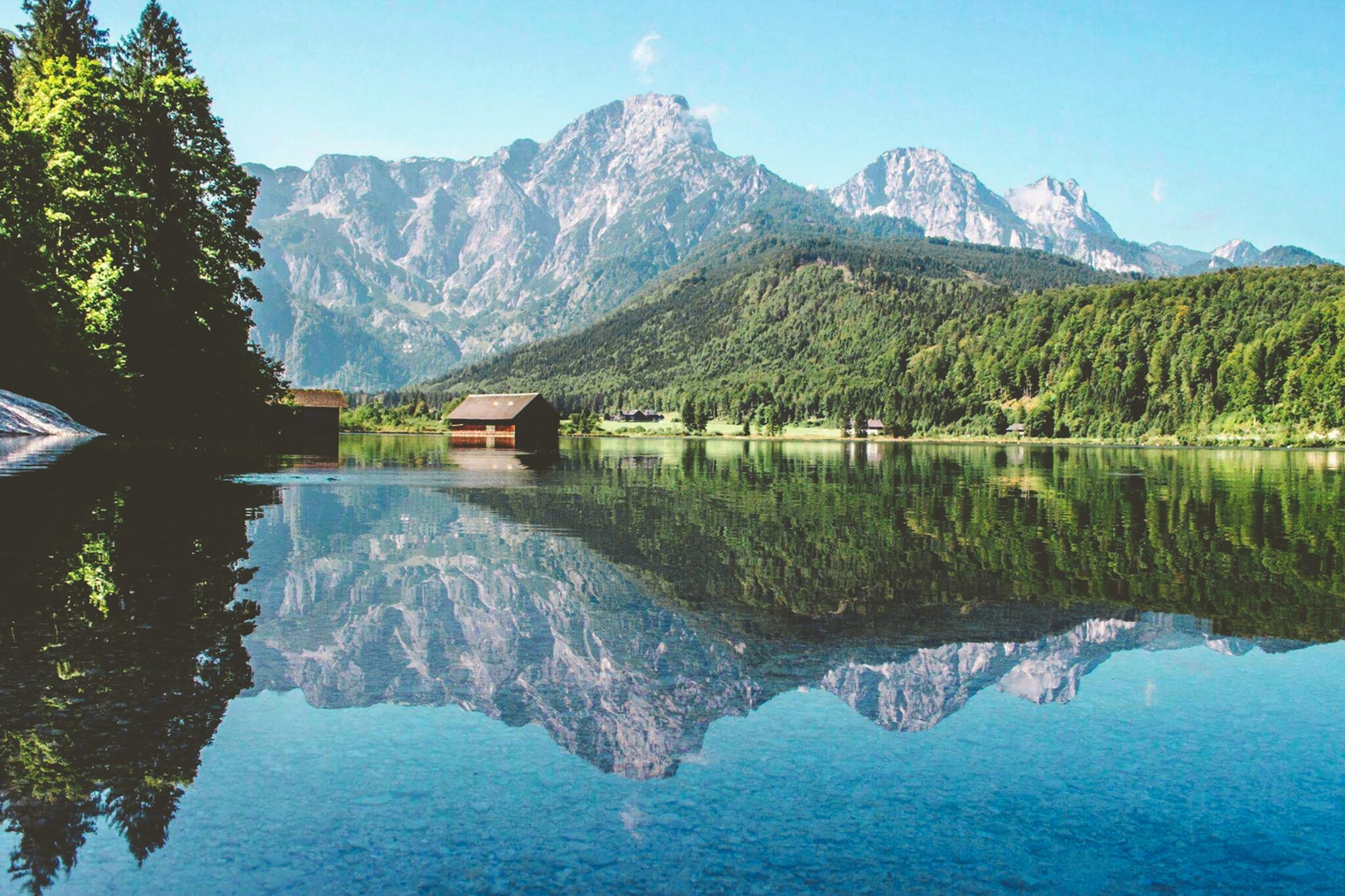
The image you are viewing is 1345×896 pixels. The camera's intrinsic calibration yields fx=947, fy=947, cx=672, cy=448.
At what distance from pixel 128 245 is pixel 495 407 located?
106778 mm

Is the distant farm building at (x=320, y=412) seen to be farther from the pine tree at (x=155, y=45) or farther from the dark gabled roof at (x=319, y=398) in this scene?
the pine tree at (x=155, y=45)

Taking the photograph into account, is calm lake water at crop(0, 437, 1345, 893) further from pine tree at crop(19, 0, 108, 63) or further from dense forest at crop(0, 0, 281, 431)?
pine tree at crop(19, 0, 108, 63)

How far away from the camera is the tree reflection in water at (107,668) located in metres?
6.90

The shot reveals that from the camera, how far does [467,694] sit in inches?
406

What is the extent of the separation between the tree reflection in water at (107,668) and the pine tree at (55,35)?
38.3m

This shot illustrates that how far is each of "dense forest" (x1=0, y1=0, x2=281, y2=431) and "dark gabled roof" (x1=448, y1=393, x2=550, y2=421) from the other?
95635 millimetres

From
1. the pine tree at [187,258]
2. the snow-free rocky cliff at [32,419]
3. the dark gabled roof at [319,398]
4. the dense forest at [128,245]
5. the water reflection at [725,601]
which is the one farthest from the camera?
the dark gabled roof at [319,398]

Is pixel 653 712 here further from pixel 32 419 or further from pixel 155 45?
pixel 155 45

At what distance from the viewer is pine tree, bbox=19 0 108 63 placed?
4931 centimetres

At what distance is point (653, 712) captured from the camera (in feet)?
32.3

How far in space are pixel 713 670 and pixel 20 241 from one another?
3493 cm

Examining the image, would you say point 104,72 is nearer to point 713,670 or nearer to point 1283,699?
point 713,670

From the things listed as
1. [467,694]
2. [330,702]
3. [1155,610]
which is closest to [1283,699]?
[1155,610]

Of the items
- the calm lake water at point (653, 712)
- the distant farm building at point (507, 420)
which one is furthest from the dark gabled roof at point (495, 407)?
the calm lake water at point (653, 712)
